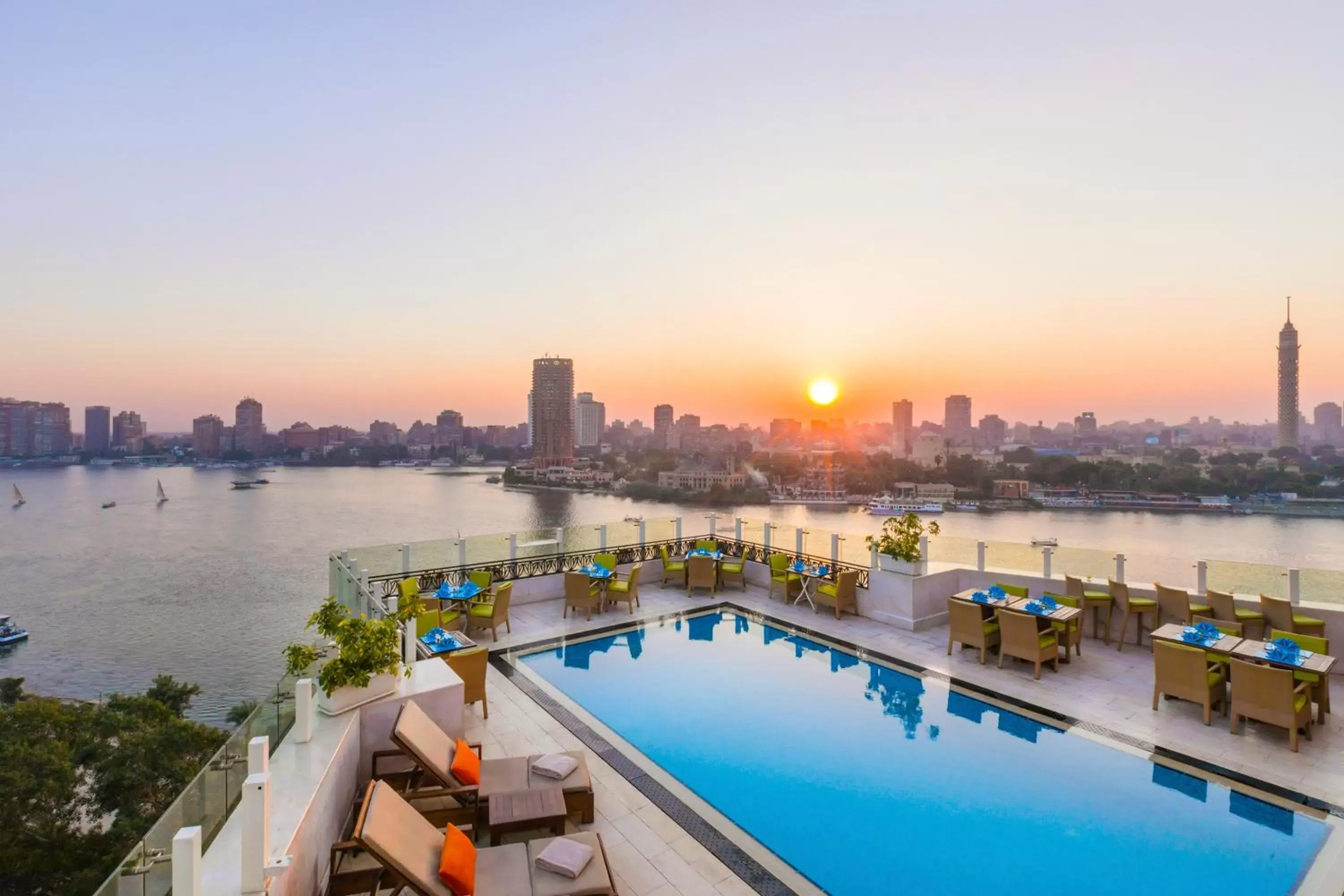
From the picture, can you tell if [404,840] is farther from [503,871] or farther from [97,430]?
[97,430]

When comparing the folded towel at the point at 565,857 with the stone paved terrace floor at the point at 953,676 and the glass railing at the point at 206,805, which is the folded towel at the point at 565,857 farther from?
the glass railing at the point at 206,805

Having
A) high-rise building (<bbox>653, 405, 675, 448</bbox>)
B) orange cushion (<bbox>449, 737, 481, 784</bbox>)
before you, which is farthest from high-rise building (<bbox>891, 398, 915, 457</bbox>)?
orange cushion (<bbox>449, 737, 481, 784</bbox>)

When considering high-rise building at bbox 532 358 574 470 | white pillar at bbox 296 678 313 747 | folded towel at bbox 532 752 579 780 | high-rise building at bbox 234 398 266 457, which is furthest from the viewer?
high-rise building at bbox 234 398 266 457

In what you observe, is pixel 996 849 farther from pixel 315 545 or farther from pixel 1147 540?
pixel 315 545

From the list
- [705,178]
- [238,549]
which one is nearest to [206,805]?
[705,178]

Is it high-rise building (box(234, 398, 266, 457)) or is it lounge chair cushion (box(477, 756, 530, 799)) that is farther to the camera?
high-rise building (box(234, 398, 266, 457))

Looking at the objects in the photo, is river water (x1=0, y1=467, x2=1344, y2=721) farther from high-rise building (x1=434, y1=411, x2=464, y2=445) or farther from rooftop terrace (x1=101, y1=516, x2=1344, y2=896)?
high-rise building (x1=434, y1=411, x2=464, y2=445)

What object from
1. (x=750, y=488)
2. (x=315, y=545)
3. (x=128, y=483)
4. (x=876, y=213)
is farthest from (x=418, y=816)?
(x=128, y=483)
